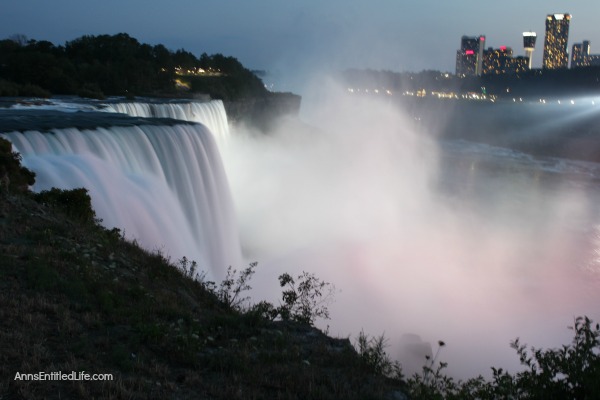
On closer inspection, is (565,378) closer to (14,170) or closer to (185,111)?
(14,170)

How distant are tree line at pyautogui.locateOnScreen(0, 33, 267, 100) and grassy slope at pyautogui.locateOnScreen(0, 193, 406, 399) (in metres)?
26.1

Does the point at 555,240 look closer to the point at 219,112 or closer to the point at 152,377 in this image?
the point at 219,112

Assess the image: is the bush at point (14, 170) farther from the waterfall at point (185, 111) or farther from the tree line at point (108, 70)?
the tree line at point (108, 70)

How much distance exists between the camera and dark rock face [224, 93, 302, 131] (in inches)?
2095

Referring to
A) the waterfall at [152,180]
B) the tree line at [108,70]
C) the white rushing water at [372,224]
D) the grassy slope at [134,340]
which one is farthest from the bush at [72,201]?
the tree line at [108,70]

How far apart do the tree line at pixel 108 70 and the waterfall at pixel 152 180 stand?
16187 mm

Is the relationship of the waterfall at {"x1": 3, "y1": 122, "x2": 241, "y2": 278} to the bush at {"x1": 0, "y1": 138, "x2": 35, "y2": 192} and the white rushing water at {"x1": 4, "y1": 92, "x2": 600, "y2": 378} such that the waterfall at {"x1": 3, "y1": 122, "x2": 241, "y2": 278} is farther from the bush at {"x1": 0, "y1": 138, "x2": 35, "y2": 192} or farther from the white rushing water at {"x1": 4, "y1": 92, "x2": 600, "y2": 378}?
the bush at {"x1": 0, "y1": 138, "x2": 35, "y2": 192}

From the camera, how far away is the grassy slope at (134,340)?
497 cm

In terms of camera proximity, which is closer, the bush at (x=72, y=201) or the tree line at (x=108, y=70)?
the bush at (x=72, y=201)

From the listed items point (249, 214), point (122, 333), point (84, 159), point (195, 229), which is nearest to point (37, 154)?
point (84, 159)

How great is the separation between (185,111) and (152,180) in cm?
1658

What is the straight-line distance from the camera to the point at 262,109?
62781 millimetres

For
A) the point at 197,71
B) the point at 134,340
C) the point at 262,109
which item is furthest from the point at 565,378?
the point at 197,71

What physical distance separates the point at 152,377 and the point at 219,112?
38034 millimetres
